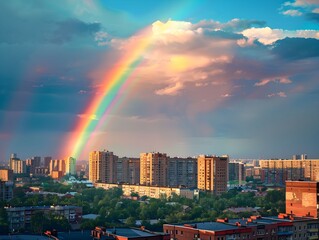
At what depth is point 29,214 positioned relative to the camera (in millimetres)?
20203

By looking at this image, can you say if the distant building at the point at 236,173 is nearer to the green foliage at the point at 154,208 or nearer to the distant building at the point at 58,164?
the green foliage at the point at 154,208

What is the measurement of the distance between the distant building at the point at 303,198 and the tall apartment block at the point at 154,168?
23647mm

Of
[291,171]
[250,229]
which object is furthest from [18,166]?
[250,229]

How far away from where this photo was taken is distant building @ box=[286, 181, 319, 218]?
600 inches

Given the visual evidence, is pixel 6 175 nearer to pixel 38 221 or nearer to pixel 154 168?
pixel 154 168

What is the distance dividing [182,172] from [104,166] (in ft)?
24.1

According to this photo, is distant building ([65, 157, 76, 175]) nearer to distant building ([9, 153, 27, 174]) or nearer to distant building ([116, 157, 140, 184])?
distant building ([9, 153, 27, 174])

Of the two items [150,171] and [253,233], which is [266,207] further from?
[150,171]

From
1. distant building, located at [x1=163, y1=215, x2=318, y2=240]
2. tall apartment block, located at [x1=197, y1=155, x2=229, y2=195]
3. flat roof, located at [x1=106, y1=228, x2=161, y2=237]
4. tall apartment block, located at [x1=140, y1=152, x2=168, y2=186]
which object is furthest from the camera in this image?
tall apartment block, located at [x1=140, y1=152, x2=168, y2=186]

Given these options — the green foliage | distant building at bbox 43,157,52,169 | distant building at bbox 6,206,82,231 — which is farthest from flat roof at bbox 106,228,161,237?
distant building at bbox 43,157,52,169

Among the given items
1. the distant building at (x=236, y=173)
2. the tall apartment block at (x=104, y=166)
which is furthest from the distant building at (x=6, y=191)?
the distant building at (x=236, y=173)

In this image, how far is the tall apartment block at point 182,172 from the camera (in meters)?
41.2

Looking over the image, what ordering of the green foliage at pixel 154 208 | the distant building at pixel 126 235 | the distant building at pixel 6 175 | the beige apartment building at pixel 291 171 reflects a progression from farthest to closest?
the beige apartment building at pixel 291 171
the distant building at pixel 6 175
the green foliage at pixel 154 208
the distant building at pixel 126 235

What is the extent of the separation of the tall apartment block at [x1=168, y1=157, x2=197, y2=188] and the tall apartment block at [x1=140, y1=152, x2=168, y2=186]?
3.35 feet
